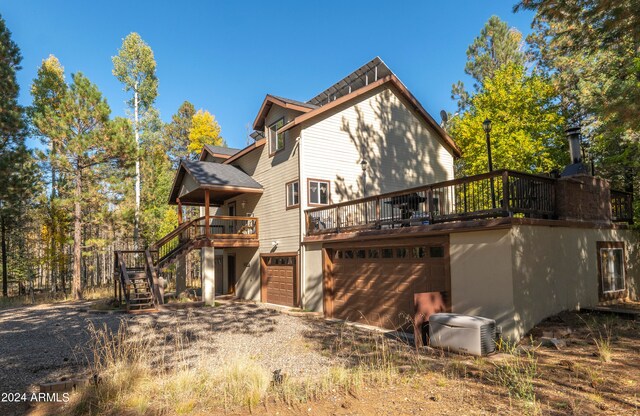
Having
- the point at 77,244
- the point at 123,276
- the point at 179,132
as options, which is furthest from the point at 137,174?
the point at 179,132

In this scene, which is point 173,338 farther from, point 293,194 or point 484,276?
point 484,276

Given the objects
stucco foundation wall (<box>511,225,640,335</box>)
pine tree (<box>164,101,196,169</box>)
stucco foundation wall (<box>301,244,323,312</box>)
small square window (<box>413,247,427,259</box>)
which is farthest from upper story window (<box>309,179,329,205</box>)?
pine tree (<box>164,101,196,169</box>)

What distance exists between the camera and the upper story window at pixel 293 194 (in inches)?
626

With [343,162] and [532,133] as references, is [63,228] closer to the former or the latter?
[343,162]

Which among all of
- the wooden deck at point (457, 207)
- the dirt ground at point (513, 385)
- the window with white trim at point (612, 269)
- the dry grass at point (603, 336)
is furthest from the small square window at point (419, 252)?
the window with white trim at point (612, 269)

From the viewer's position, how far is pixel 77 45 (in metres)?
26.4

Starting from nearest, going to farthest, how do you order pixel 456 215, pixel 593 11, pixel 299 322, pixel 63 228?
pixel 593 11 < pixel 456 215 < pixel 299 322 < pixel 63 228

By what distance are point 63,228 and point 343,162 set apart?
20.7 meters

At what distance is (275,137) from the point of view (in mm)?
17844

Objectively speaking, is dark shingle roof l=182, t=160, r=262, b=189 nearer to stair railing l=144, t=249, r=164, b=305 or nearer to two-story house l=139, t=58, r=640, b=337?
two-story house l=139, t=58, r=640, b=337

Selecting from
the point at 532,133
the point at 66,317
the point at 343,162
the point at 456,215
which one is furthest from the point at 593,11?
the point at 66,317

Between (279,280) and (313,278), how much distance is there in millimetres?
2614

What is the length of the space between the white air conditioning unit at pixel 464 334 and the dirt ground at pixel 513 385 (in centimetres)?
24

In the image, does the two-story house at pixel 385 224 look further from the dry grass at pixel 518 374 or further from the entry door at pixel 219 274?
the dry grass at pixel 518 374
